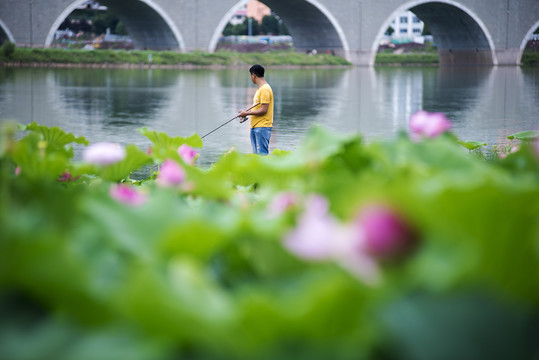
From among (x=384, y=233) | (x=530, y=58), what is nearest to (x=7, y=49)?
(x=384, y=233)

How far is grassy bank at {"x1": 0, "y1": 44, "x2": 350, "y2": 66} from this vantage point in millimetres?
25844

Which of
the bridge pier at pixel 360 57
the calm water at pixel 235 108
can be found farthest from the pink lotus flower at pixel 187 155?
the bridge pier at pixel 360 57

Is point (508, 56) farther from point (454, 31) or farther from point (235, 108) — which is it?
point (235, 108)

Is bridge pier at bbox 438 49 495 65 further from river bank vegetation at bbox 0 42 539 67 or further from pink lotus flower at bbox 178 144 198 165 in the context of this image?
pink lotus flower at bbox 178 144 198 165

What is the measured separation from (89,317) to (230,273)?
31 cm

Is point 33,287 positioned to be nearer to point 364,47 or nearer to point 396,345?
point 396,345

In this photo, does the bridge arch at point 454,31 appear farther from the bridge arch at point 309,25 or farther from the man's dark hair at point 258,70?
the man's dark hair at point 258,70

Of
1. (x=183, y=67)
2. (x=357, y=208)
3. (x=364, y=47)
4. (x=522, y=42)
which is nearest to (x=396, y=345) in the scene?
(x=357, y=208)

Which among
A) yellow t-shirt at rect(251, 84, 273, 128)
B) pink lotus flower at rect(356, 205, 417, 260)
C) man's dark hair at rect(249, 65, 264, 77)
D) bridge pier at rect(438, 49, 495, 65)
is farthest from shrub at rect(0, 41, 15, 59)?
pink lotus flower at rect(356, 205, 417, 260)

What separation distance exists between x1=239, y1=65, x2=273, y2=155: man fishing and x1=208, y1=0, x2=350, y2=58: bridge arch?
25.7 meters

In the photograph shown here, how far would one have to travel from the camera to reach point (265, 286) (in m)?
0.83

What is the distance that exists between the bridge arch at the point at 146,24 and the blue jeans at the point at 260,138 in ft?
80.7

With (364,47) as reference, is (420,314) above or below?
below

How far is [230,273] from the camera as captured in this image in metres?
1.02
